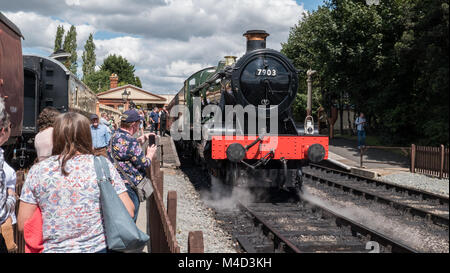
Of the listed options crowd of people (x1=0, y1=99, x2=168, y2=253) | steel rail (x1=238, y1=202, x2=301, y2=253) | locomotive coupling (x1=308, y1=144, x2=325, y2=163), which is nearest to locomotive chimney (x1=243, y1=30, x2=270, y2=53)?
locomotive coupling (x1=308, y1=144, x2=325, y2=163)

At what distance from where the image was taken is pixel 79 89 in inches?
579

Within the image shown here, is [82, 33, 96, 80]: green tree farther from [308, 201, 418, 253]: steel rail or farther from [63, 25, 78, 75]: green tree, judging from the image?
[308, 201, 418, 253]: steel rail

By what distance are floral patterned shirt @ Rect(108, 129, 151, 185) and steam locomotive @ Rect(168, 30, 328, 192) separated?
3.53 meters

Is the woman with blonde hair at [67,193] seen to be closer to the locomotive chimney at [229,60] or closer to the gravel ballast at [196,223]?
the gravel ballast at [196,223]

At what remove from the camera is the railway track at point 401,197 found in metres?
7.01

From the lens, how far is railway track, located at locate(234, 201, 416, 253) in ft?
17.4

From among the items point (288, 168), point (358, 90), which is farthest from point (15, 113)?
point (358, 90)

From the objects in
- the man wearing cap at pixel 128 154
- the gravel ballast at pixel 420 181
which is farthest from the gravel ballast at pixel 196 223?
the gravel ballast at pixel 420 181

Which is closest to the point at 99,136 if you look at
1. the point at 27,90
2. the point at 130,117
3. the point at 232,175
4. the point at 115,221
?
the point at 232,175

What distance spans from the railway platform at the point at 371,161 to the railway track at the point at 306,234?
5586mm

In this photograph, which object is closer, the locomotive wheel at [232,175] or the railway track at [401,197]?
the railway track at [401,197]

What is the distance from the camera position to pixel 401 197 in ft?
28.5
